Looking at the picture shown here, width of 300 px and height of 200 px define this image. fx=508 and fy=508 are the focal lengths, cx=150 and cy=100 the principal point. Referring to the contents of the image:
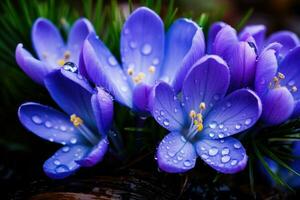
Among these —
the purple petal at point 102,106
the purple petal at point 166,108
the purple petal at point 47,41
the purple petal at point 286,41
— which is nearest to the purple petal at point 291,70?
the purple petal at point 286,41

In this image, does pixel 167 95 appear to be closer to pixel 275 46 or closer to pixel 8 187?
pixel 275 46

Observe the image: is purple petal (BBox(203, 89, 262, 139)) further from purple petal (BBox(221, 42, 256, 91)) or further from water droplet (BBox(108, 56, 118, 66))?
water droplet (BBox(108, 56, 118, 66))

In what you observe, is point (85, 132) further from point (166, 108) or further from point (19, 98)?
point (19, 98)

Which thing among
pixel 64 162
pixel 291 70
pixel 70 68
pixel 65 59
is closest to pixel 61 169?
pixel 64 162

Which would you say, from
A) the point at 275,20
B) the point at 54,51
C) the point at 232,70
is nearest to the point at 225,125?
the point at 232,70

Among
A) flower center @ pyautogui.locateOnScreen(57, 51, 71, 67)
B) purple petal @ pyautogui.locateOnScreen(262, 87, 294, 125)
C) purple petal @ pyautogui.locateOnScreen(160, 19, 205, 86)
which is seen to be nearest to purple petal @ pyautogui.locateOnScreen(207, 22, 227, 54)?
purple petal @ pyautogui.locateOnScreen(160, 19, 205, 86)

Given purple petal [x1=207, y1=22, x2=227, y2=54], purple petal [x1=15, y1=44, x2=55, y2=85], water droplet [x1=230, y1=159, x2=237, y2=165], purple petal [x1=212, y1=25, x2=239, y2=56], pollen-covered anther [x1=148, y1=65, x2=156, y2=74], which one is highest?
purple petal [x1=212, y1=25, x2=239, y2=56]

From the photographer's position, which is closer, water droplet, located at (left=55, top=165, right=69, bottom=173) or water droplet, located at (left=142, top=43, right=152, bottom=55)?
water droplet, located at (left=55, top=165, right=69, bottom=173)
